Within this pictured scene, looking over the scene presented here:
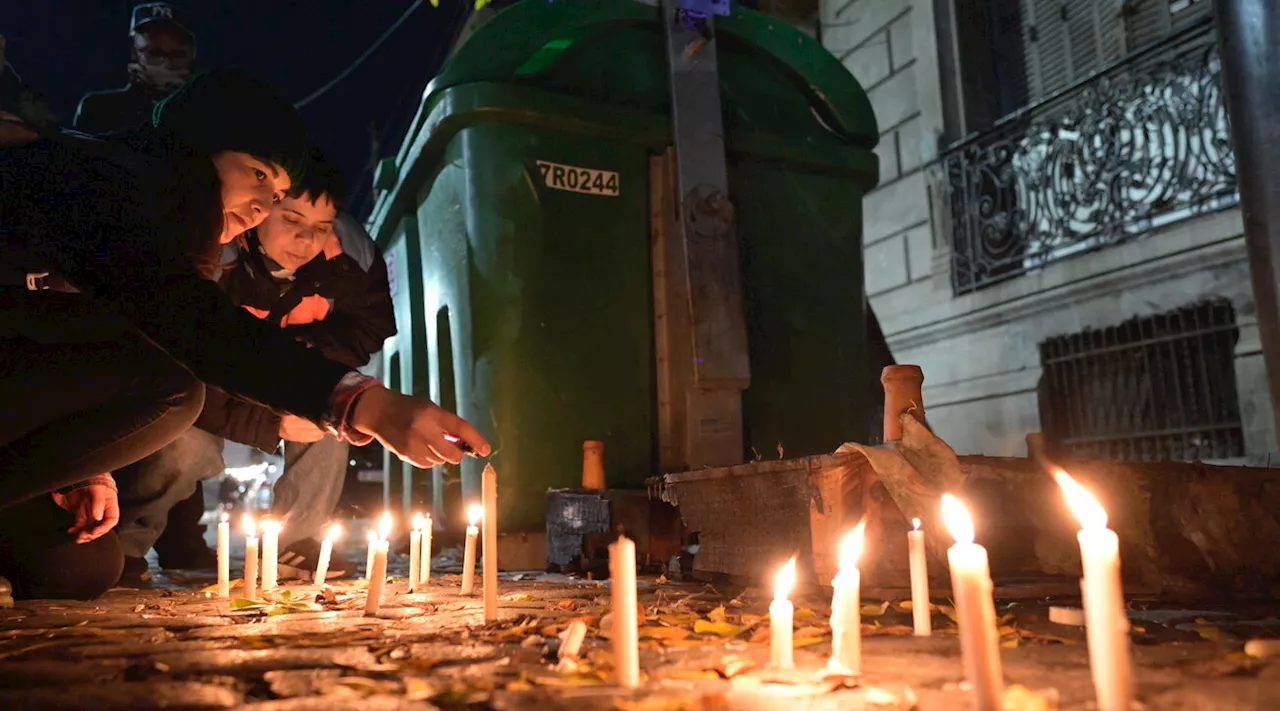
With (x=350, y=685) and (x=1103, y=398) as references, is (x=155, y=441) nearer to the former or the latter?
(x=350, y=685)

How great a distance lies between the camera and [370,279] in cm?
415

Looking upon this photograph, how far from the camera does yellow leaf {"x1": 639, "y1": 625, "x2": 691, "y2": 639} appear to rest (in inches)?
79.9

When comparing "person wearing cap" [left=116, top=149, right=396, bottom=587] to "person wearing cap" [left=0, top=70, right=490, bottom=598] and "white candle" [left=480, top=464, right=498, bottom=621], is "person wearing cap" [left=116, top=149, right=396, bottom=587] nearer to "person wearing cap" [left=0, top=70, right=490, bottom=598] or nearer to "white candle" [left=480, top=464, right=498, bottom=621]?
"person wearing cap" [left=0, top=70, right=490, bottom=598]

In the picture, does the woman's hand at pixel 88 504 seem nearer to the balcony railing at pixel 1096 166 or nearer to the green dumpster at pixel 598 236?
the green dumpster at pixel 598 236

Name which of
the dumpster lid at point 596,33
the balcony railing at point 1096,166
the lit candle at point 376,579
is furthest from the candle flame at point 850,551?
the balcony railing at point 1096,166

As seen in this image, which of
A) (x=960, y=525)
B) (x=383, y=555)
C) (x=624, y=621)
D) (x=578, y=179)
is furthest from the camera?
(x=578, y=179)

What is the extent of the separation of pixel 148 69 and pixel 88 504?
364 centimetres

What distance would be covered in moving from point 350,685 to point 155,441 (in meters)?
1.56

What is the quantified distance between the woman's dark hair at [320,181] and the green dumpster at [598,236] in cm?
76

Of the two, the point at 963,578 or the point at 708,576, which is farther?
the point at 708,576

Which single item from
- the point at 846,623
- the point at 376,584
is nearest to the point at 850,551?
the point at 846,623

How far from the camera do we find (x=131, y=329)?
248 cm

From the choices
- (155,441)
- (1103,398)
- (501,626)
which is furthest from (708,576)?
(1103,398)

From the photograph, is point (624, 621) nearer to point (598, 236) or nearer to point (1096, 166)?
point (598, 236)
